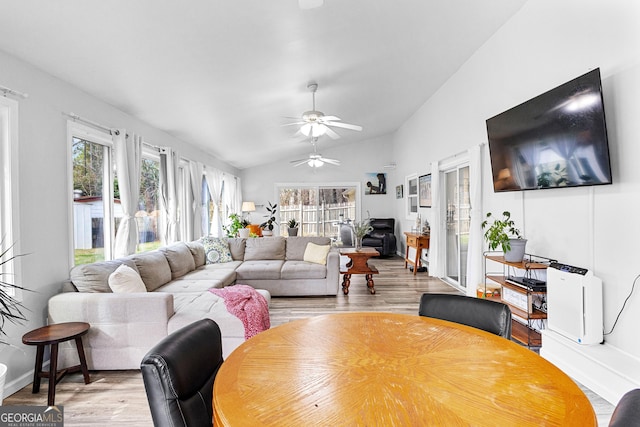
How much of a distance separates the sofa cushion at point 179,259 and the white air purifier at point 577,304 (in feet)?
13.2

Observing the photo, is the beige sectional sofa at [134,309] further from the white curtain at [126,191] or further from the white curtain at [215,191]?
the white curtain at [215,191]

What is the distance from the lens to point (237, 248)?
5.56m

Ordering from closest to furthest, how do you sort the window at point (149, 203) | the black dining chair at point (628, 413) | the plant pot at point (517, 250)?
the black dining chair at point (628, 413) < the plant pot at point (517, 250) < the window at point (149, 203)

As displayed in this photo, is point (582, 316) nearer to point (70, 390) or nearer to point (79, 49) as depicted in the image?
point (70, 390)

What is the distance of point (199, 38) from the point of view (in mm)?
2646

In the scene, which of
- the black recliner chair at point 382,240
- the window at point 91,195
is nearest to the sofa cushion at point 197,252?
the window at point 91,195

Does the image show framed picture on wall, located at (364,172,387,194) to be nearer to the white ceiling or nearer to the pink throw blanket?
the white ceiling

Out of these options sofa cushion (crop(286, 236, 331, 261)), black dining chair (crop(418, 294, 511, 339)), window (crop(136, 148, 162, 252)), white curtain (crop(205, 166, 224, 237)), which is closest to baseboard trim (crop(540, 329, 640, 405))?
black dining chair (crop(418, 294, 511, 339))

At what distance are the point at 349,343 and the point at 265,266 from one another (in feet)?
12.3

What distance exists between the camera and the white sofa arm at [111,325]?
2.61 m

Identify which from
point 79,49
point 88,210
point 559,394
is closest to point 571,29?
point 559,394

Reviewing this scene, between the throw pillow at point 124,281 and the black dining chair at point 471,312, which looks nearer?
the black dining chair at point 471,312

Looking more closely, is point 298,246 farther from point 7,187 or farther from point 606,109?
point 606,109

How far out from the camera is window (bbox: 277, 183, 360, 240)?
384 inches
